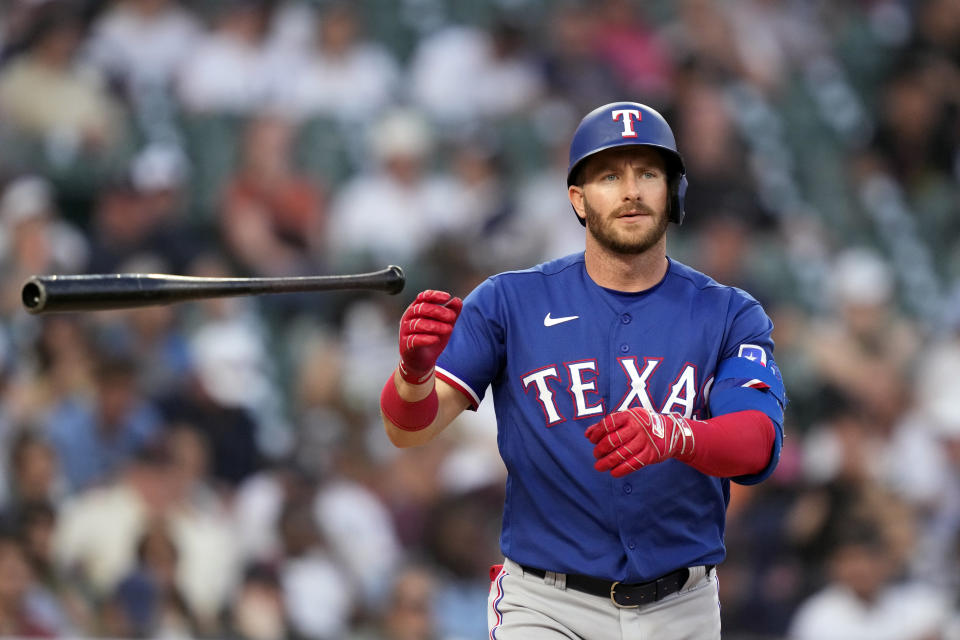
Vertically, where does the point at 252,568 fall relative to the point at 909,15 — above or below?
below

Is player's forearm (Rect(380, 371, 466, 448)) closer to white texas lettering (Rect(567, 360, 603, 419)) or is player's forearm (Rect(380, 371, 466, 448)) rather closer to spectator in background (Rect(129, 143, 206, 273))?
white texas lettering (Rect(567, 360, 603, 419))

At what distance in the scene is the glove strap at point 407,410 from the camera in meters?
3.18

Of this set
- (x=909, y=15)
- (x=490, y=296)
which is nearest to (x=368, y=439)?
(x=490, y=296)

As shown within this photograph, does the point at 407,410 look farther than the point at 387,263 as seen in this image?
No

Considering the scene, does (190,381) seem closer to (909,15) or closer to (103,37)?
(103,37)

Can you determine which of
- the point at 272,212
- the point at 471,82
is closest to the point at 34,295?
the point at 272,212

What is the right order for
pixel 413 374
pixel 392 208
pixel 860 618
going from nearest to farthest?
pixel 413 374 < pixel 860 618 < pixel 392 208

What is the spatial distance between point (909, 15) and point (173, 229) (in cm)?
526

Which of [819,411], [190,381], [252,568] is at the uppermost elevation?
[190,381]

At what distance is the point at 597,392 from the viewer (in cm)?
326

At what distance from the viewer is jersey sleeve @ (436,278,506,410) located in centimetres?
333

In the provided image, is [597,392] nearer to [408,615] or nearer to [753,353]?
[753,353]

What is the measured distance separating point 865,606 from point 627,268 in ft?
13.4

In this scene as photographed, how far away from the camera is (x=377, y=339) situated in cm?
742
